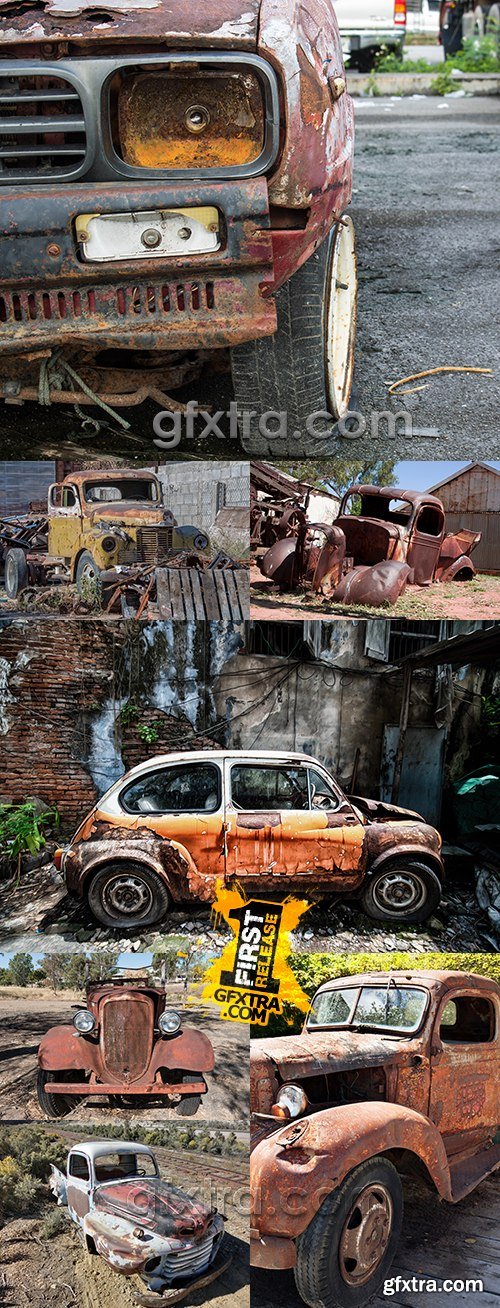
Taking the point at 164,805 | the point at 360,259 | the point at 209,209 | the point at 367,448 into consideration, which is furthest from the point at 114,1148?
the point at 360,259

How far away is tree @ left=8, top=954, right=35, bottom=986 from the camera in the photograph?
166 inches

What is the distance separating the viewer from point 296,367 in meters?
4.20

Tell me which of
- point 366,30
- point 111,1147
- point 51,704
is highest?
point 366,30

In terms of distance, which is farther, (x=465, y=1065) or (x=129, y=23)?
(x=465, y=1065)

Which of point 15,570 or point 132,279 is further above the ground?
point 132,279

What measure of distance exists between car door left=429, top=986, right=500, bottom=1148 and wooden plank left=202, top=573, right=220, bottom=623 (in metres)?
1.59

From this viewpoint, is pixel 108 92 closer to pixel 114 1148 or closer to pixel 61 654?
pixel 61 654

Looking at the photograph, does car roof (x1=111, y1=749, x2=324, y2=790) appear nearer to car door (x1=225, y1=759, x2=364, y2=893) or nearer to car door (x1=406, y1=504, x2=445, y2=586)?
car door (x1=225, y1=759, x2=364, y2=893)

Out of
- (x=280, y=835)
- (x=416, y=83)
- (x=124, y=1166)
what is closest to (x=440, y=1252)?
(x=124, y=1166)

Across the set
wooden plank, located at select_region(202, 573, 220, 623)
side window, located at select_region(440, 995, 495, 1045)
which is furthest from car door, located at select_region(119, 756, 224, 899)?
side window, located at select_region(440, 995, 495, 1045)

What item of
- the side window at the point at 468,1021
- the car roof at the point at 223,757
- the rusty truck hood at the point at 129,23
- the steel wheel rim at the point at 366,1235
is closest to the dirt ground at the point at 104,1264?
the steel wheel rim at the point at 366,1235

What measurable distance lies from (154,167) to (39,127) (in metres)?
0.38

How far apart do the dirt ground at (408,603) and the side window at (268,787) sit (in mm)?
539

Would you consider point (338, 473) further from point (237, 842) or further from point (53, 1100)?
point (53, 1100)
